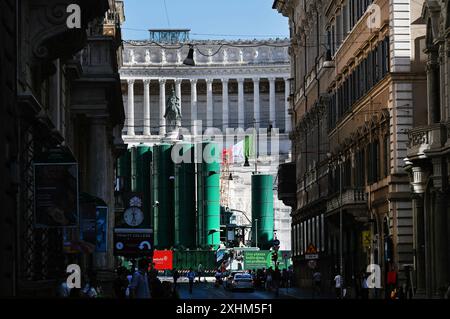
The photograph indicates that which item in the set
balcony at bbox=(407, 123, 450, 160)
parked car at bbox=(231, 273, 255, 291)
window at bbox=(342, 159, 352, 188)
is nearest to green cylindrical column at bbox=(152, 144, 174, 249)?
parked car at bbox=(231, 273, 255, 291)

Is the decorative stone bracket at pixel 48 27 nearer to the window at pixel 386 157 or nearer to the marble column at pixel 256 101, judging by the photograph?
the window at pixel 386 157

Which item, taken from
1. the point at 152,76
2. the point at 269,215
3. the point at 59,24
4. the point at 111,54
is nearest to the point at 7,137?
the point at 59,24

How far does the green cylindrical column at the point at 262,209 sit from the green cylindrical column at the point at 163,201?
835 centimetres

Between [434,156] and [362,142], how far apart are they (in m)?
16.3

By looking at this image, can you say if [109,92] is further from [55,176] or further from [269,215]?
[269,215]

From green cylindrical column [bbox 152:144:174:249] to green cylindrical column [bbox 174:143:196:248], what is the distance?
0.72 metres

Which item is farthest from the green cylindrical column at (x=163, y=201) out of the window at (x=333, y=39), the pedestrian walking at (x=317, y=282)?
the window at (x=333, y=39)

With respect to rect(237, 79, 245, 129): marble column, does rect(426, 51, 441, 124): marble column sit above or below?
below

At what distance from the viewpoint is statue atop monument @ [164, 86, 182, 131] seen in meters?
183

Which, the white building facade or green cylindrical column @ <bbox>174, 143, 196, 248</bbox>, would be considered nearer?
green cylindrical column @ <bbox>174, 143, 196, 248</bbox>

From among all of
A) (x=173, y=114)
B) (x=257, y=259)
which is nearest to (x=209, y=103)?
(x=173, y=114)

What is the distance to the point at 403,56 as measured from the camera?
168ft

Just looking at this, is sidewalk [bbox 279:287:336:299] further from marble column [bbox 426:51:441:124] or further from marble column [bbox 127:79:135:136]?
marble column [bbox 127:79:135:136]

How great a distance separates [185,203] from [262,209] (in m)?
7.66
